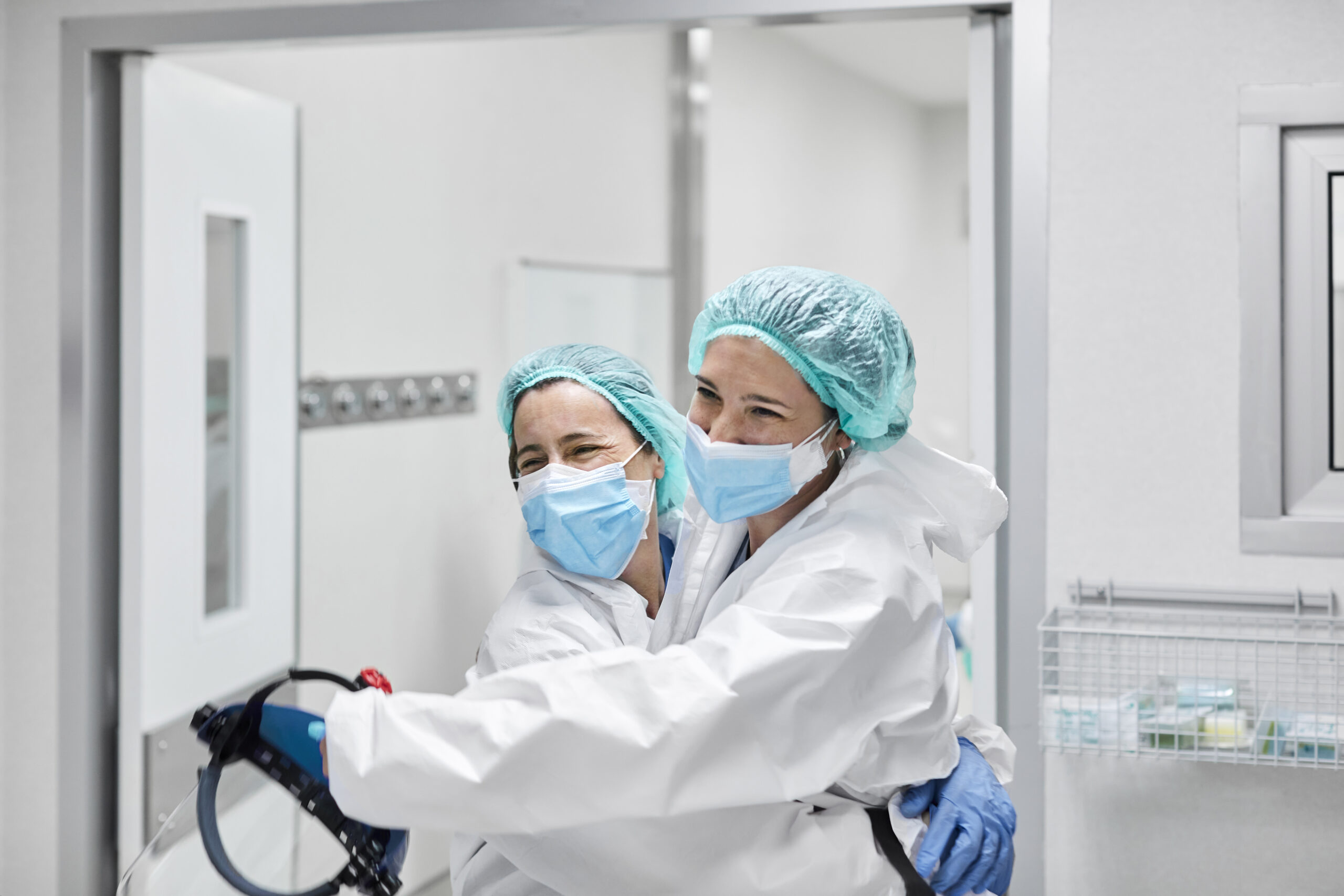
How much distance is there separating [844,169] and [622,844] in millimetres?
3099

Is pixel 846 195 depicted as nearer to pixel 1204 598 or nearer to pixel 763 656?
pixel 1204 598

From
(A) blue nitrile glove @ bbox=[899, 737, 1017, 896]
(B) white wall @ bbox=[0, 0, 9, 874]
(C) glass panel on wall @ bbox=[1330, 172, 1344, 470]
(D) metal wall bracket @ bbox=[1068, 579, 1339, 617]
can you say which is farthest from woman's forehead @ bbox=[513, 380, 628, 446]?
(B) white wall @ bbox=[0, 0, 9, 874]

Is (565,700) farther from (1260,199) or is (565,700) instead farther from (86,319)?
(86,319)

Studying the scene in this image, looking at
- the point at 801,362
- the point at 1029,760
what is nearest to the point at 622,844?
the point at 801,362

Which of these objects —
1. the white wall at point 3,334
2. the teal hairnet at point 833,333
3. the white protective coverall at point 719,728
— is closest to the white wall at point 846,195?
the white wall at point 3,334

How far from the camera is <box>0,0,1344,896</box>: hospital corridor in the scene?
1057 millimetres

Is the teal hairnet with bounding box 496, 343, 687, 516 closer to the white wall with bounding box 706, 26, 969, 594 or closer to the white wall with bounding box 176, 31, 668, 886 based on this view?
the white wall with bounding box 176, 31, 668, 886

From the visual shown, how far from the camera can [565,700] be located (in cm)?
95

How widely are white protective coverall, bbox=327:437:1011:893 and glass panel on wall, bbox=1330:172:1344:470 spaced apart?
2.17ft

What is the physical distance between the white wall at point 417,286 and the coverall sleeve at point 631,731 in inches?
45.4

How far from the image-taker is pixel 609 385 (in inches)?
53.5

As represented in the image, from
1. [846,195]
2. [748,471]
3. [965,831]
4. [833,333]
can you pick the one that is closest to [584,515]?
[748,471]

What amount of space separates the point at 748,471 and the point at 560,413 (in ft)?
0.95

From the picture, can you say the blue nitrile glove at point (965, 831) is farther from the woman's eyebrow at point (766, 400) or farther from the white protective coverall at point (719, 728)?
the woman's eyebrow at point (766, 400)
